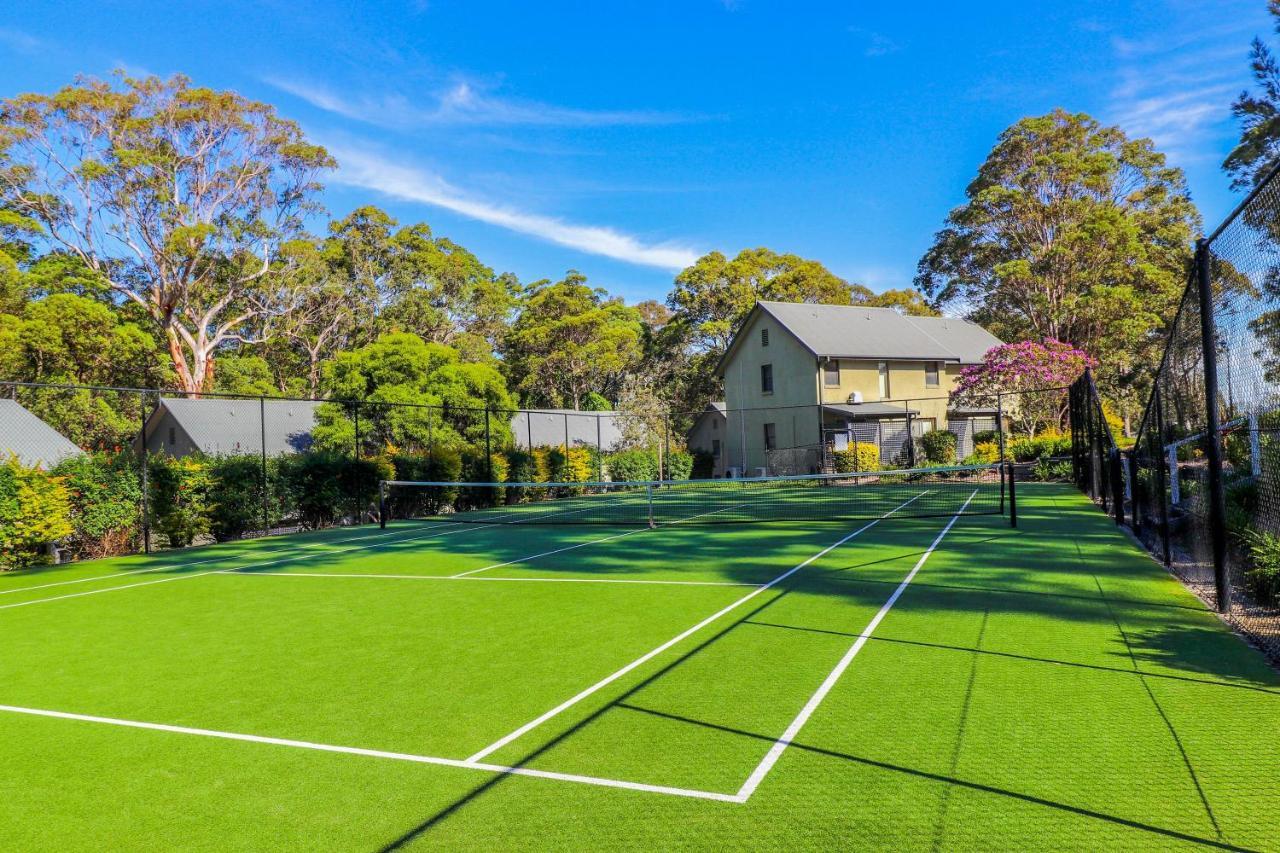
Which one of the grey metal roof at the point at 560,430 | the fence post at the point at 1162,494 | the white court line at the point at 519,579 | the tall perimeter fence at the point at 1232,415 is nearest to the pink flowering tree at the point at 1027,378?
the fence post at the point at 1162,494

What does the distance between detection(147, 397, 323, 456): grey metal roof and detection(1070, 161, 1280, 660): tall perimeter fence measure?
2820 cm

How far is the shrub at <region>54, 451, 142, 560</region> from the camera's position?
14.2m

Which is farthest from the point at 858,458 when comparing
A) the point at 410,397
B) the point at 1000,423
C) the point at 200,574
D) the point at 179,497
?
the point at 200,574

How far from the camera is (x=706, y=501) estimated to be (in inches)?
909

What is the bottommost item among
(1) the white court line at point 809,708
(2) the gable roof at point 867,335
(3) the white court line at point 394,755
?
(3) the white court line at point 394,755

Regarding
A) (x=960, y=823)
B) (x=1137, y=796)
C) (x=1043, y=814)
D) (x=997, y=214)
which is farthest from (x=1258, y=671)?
(x=997, y=214)

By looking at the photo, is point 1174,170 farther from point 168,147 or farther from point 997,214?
point 168,147

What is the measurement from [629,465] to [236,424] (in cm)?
1663

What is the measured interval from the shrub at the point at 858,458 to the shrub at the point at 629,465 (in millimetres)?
7360

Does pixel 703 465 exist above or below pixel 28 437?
below

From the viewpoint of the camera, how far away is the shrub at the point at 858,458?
2877cm

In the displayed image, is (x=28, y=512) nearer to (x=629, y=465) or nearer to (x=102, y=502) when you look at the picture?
(x=102, y=502)

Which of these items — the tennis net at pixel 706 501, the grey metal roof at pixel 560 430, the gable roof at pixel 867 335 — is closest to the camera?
the tennis net at pixel 706 501

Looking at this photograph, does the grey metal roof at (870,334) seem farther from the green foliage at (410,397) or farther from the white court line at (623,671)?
the white court line at (623,671)
